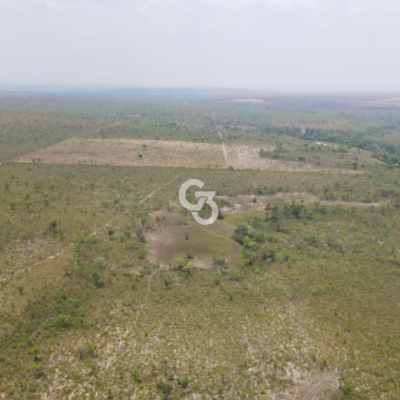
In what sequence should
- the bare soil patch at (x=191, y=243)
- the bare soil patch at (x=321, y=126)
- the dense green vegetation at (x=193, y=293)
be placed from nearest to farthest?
the dense green vegetation at (x=193, y=293) → the bare soil patch at (x=191, y=243) → the bare soil patch at (x=321, y=126)

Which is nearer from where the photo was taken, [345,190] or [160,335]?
[160,335]

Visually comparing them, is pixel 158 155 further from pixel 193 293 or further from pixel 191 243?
pixel 193 293

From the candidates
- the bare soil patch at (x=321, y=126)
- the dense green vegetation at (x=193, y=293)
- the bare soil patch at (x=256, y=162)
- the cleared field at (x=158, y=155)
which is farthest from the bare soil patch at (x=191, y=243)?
the bare soil patch at (x=321, y=126)

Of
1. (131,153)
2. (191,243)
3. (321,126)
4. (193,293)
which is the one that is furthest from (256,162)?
(321,126)

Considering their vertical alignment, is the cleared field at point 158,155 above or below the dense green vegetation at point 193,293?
above

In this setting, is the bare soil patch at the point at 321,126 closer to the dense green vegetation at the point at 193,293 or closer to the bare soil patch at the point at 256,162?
the bare soil patch at the point at 256,162

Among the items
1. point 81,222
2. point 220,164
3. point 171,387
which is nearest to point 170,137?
point 220,164

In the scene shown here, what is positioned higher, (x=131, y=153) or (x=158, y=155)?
(x=131, y=153)

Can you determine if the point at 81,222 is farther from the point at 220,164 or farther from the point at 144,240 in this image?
the point at 220,164

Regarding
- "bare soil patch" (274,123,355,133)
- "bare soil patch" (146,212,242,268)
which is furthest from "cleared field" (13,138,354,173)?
"bare soil patch" (274,123,355,133)
